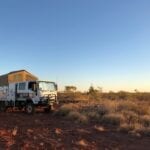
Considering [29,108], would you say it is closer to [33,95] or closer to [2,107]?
[33,95]

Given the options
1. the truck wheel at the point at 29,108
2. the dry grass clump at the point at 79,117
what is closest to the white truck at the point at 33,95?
the truck wheel at the point at 29,108

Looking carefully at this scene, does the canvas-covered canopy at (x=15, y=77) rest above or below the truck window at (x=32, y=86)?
above

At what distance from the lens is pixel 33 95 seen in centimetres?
2402

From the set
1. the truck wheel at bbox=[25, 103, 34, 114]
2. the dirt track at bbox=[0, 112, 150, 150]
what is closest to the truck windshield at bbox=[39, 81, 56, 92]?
the truck wheel at bbox=[25, 103, 34, 114]

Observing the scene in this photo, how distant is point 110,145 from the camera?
1106 centimetres

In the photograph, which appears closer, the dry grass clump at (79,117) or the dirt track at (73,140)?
the dirt track at (73,140)

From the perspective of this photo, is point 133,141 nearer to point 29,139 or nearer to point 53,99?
point 29,139

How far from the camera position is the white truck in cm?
2369

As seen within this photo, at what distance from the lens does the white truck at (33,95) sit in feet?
77.7

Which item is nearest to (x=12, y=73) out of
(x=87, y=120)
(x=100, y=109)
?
(x=100, y=109)

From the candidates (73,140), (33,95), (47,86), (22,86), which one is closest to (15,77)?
(22,86)

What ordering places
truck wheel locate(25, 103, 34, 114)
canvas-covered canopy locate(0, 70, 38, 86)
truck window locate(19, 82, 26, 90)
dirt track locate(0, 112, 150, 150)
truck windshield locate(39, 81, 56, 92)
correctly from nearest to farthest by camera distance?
dirt track locate(0, 112, 150, 150), truck windshield locate(39, 81, 56, 92), truck wheel locate(25, 103, 34, 114), truck window locate(19, 82, 26, 90), canvas-covered canopy locate(0, 70, 38, 86)

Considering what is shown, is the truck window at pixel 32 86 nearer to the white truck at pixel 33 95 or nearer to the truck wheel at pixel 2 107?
the white truck at pixel 33 95

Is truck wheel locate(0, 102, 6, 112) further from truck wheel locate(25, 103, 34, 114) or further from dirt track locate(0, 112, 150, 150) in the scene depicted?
dirt track locate(0, 112, 150, 150)
